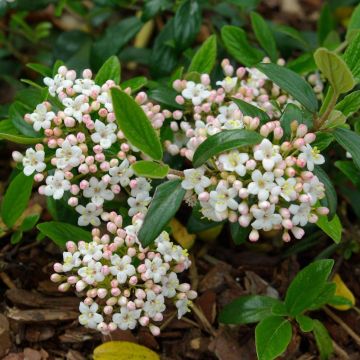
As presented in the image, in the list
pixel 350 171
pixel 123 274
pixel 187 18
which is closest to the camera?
pixel 123 274

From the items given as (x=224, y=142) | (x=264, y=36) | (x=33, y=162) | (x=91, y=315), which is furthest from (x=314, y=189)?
(x=264, y=36)

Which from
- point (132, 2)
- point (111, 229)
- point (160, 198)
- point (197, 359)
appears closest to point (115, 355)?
point (197, 359)

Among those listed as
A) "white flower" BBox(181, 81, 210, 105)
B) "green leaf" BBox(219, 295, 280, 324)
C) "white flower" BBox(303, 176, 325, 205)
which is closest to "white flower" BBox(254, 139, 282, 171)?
"white flower" BBox(303, 176, 325, 205)

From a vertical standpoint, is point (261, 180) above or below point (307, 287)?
above

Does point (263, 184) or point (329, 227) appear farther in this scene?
point (329, 227)

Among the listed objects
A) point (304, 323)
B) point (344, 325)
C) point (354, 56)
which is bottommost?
point (344, 325)

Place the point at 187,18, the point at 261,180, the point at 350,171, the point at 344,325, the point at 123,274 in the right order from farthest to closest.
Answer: the point at 187,18, the point at 344,325, the point at 350,171, the point at 123,274, the point at 261,180

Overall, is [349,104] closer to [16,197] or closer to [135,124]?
[135,124]
